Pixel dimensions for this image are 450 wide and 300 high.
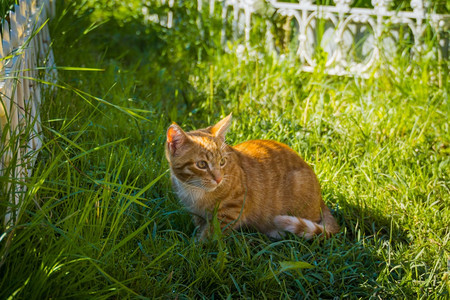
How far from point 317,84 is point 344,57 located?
36.3 inches

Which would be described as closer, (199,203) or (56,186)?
(56,186)

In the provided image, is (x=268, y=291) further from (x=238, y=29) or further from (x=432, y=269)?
(x=238, y=29)

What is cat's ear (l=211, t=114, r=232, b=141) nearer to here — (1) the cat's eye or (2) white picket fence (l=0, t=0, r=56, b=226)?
(1) the cat's eye

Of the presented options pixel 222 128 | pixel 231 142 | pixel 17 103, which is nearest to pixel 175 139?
pixel 222 128

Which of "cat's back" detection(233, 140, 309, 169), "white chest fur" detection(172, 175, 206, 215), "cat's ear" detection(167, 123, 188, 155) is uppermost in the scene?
"cat's ear" detection(167, 123, 188, 155)

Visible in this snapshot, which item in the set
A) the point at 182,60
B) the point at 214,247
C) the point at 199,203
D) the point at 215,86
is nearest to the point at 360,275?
the point at 214,247

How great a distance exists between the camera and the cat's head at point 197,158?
126 inches

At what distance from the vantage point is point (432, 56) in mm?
5113

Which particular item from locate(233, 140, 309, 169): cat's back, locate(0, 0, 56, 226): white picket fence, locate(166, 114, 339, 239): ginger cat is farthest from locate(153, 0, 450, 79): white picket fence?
locate(0, 0, 56, 226): white picket fence

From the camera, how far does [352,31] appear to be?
5797 mm

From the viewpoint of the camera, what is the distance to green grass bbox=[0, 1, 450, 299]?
2375 mm

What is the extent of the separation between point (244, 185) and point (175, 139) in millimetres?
546

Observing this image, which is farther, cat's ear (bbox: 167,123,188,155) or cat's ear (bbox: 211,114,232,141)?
cat's ear (bbox: 211,114,232,141)

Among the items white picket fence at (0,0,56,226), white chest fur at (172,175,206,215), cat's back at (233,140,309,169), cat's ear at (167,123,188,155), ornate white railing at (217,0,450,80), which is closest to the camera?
white picket fence at (0,0,56,226)
